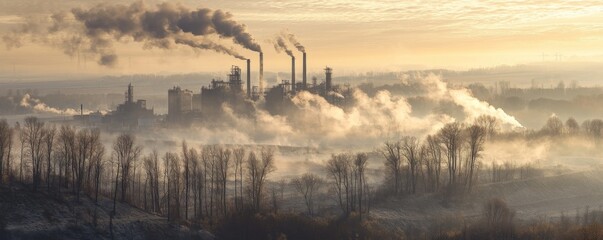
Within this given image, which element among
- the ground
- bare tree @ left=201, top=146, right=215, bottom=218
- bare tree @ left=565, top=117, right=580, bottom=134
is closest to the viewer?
the ground

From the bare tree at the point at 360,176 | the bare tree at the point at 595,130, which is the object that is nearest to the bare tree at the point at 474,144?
the bare tree at the point at 360,176

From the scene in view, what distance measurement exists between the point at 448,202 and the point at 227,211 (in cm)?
1875

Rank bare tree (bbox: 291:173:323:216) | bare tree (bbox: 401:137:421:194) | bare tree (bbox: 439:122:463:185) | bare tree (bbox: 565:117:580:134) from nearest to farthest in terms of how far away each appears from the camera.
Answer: bare tree (bbox: 291:173:323:216)
bare tree (bbox: 401:137:421:194)
bare tree (bbox: 439:122:463:185)
bare tree (bbox: 565:117:580:134)

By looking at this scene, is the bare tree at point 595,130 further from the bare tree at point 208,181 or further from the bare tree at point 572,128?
the bare tree at point 208,181

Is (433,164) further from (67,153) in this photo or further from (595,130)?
(595,130)

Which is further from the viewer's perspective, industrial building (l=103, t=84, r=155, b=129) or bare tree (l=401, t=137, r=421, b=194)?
industrial building (l=103, t=84, r=155, b=129)

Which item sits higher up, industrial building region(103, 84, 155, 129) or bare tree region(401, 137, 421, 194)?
industrial building region(103, 84, 155, 129)

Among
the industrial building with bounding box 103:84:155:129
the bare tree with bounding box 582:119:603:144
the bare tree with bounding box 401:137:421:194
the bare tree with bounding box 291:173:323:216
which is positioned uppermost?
the industrial building with bounding box 103:84:155:129

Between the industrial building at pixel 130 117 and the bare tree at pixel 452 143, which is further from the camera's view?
the industrial building at pixel 130 117

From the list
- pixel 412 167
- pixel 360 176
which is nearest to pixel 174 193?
pixel 360 176

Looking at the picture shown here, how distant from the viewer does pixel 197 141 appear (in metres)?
115

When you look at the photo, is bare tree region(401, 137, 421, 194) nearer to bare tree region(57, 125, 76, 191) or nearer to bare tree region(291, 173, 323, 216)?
bare tree region(291, 173, 323, 216)

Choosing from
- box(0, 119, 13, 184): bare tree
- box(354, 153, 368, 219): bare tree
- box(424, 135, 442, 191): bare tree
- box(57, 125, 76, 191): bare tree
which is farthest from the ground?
box(424, 135, 442, 191): bare tree

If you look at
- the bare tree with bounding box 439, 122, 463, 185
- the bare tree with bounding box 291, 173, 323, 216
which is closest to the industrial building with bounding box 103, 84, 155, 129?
the bare tree with bounding box 291, 173, 323, 216
